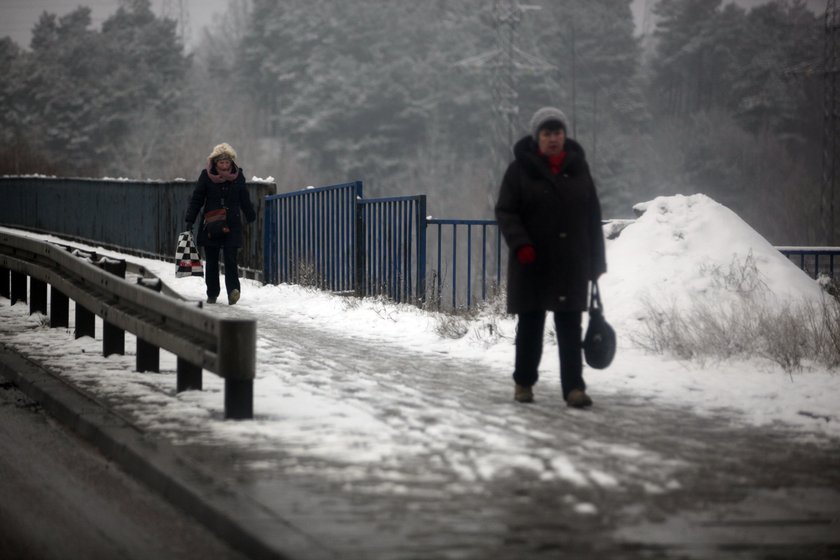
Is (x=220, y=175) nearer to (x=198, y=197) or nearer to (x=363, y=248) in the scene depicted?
(x=198, y=197)

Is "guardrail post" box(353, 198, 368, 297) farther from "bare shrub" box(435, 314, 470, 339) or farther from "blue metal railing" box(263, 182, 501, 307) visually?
"bare shrub" box(435, 314, 470, 339)

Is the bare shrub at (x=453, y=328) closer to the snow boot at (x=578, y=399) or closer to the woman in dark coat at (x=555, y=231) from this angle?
the woman in dark coat at (x=555, y=231)

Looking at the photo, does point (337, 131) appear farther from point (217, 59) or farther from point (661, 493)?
point (661, 493)

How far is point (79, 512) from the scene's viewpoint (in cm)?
618

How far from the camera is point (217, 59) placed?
9400 centimetres

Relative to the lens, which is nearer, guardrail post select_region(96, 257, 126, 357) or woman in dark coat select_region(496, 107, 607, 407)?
woman in dark coat select_region(496, 107, 607, 407)

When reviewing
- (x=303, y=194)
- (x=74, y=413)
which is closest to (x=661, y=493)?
(x=74, y=413)

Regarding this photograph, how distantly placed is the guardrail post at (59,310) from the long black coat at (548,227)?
5819mm

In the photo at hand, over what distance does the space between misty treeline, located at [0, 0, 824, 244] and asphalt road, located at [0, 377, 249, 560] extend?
205 ft

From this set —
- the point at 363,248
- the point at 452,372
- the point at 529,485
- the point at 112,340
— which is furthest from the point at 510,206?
the point at 363,248

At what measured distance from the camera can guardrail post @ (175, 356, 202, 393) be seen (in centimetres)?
886

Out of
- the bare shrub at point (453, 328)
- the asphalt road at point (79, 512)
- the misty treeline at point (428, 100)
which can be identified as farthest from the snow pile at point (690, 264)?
the misty treeline at point (428, 100)

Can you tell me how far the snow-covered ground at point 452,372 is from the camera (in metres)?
7.54

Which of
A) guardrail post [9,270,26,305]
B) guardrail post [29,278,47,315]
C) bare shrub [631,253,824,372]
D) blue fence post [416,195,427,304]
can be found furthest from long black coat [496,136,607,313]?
guardrail post [9,270,26,305]
